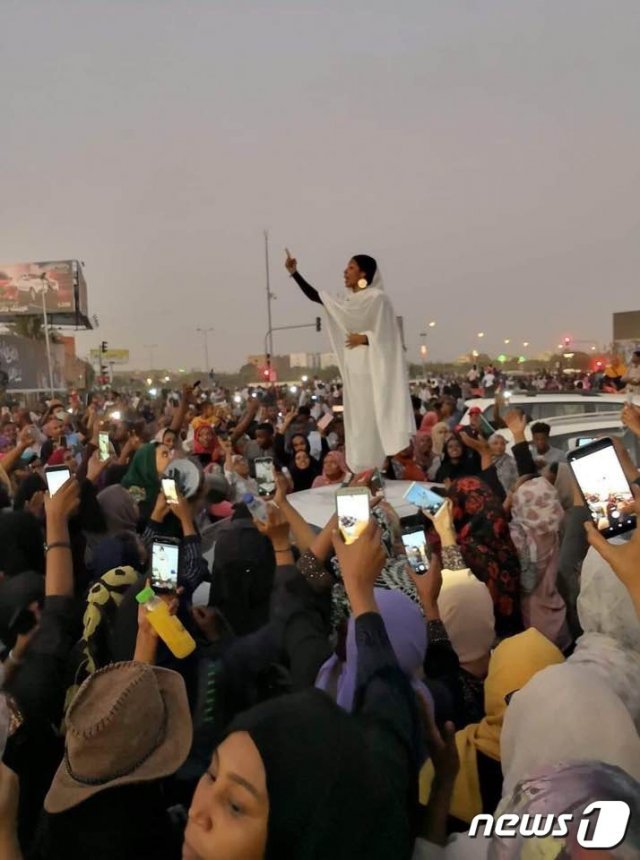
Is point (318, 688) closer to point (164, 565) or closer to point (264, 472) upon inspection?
point (164, 565)

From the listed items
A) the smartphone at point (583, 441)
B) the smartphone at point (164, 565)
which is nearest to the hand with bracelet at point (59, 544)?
the smartphone at point (164, 565)

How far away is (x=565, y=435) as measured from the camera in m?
7.96

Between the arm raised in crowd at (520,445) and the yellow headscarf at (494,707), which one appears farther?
the arm raised in crowd at (520,445)

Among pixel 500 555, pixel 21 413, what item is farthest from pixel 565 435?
pixel 21 413

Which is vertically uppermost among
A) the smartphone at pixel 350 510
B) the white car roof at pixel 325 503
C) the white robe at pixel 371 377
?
the white robe at pixel 371 377

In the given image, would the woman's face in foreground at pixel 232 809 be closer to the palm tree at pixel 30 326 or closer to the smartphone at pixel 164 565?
the smartphone at pixel 164 565

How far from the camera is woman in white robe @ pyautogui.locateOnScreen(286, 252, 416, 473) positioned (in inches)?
212

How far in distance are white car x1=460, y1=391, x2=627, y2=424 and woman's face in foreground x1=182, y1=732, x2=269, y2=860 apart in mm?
8813

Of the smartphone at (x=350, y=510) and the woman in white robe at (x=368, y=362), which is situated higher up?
the woman in white robe at (x=368, y=362)

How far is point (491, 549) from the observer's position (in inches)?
141

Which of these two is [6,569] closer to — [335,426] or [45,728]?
[45,728]

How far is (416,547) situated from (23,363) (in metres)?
42.0

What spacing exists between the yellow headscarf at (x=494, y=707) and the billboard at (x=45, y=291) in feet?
205

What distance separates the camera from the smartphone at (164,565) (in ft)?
8.55
